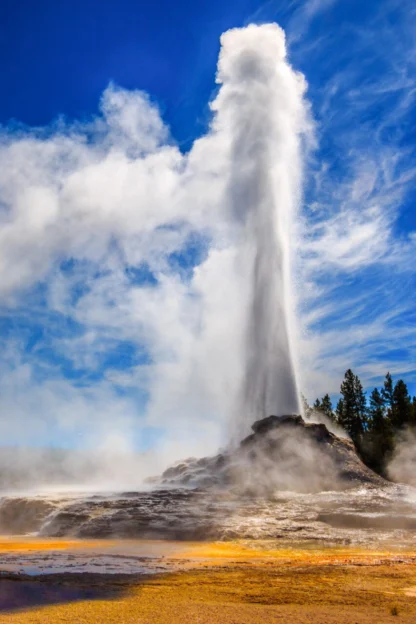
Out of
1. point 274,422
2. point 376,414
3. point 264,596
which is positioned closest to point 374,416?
point 376,414

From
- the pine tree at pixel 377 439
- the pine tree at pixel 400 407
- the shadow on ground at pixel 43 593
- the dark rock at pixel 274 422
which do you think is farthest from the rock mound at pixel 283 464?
the pine tree at pixel 400 407

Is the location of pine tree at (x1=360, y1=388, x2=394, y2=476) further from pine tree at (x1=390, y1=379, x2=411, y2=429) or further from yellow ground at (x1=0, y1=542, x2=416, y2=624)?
yellow ground at (x1=0, y1=542, x2=416, y2=624)

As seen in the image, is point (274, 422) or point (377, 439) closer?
point (274, 422)

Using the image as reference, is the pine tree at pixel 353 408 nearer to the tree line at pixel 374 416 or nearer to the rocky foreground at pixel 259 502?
the tree line at pixel 374 416

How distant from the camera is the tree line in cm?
6159

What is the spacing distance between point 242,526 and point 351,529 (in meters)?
4.49

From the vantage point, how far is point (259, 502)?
25.2 metres

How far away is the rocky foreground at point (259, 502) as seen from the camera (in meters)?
20.6

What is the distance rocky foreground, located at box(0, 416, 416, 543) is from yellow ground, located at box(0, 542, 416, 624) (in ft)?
17.7

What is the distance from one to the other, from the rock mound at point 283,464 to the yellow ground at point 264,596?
13.7m

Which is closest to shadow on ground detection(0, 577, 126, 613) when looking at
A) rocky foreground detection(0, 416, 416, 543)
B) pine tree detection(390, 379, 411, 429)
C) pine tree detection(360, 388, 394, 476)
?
rocky foreground detection(0, 416, 416, 543)

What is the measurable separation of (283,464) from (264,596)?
20443 mm

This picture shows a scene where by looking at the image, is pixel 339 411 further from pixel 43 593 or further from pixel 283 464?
pixel 43 593

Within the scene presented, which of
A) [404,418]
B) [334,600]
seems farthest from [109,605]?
[404,418]
